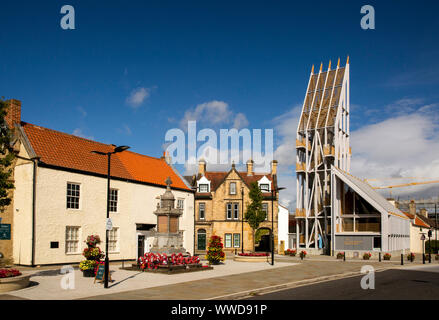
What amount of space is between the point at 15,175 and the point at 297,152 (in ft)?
105

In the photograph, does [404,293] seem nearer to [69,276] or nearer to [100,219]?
[69,276]

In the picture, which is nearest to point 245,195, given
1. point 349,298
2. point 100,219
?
point 100,219

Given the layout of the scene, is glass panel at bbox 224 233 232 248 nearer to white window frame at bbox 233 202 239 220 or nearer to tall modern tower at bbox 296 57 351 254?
white window frame at bbox 233 202 239 220

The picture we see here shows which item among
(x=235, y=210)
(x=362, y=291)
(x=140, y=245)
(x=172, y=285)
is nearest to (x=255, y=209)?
(x=235, y=210)

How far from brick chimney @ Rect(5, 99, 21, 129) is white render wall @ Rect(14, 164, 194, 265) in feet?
12.1

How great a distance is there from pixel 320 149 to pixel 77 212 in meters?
28.9

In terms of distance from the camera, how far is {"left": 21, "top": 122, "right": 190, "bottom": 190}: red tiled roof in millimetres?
29031

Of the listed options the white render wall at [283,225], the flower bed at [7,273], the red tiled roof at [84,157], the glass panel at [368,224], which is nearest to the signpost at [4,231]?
the flower bed at [7,273]

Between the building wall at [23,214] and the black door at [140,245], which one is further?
the black door at [140,245]

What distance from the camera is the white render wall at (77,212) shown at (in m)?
26.9

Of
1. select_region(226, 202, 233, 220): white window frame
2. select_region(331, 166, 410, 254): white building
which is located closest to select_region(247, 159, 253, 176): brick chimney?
select_region(226, 202, 233, 220): white window frame

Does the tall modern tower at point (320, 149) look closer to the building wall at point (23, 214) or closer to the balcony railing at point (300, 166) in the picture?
the balcony railing at point (300, 166)

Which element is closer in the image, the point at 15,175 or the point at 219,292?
the point at 219,292
